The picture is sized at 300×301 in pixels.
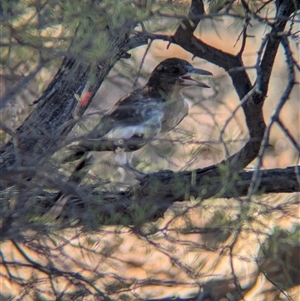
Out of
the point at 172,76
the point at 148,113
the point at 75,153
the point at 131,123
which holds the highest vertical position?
the point at 172,76

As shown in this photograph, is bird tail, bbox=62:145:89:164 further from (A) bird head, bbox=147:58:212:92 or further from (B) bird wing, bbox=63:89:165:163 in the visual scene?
(A) bird head, bbox=147:58:212:92

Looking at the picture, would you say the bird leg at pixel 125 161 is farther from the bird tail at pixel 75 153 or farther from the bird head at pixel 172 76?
the bird head at pixel 172 76

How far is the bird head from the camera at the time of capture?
13.7 ft

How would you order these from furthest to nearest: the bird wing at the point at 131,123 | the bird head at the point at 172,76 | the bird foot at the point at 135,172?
the bird head at the point at 172,76, the bird foot at the point at 135,172, the bird wing at the point at 131,123

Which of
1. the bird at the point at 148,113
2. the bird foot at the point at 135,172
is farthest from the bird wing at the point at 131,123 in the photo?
the bird foot at the point at 135,172

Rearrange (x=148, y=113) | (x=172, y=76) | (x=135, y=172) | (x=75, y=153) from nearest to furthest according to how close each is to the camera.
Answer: (x=75, y=153)
(x=135, y=172)
(x=148, y=113)
(x=172, y=76)

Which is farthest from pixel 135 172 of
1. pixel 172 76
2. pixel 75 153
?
pixel 172 76

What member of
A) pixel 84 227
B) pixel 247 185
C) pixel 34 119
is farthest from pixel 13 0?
pixel 247 185

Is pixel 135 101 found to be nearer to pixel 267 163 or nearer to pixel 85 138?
pixel 85 138

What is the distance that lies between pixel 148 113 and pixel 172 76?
0.43m

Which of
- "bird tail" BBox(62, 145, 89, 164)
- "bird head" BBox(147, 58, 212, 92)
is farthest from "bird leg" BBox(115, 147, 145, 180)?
"bird head" BBox(147, 58, 212, 92)

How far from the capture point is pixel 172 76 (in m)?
4.23

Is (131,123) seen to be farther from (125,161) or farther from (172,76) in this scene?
(172,76)

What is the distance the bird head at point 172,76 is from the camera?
4.18 m
